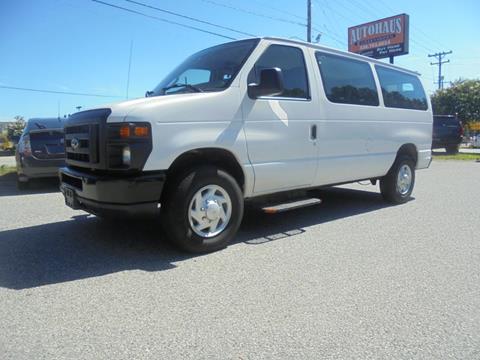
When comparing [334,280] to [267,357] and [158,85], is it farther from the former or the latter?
[158,85]

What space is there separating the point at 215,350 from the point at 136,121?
2080mm

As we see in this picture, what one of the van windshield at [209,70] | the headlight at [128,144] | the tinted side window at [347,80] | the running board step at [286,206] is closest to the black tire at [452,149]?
the tinted side window at [347,80]

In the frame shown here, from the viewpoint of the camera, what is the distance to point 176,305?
3.08m

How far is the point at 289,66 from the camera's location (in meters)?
4.96

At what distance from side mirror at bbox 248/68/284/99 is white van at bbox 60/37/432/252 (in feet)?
0.03

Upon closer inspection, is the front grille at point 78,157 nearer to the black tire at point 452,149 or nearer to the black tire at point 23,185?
the black tire at point 23,185

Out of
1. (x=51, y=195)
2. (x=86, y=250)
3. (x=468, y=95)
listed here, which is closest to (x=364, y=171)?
(x=86, y=250)

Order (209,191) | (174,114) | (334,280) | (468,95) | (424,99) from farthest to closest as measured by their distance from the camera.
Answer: (468,95) → (424,99) → (209,191) → (174,114) → (334,280)

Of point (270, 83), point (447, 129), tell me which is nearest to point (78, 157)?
point (270, 83)

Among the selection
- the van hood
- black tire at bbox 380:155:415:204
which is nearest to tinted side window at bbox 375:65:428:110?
black tire at bbox 380:155:415:204

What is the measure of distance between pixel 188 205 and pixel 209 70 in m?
1.68

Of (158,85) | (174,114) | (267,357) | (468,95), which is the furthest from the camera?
(468,95)

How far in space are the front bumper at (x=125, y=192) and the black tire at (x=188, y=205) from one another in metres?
0.16

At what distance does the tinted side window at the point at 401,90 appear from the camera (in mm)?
6480
